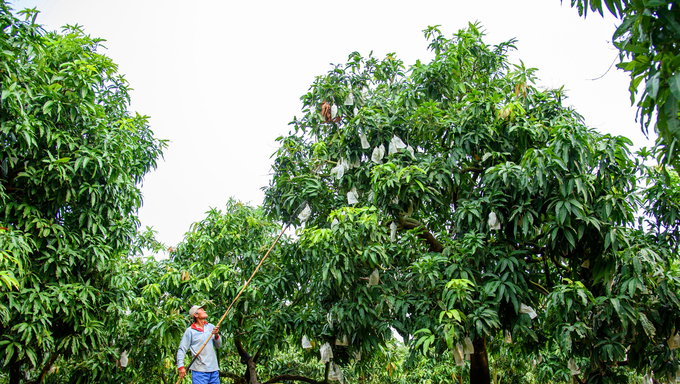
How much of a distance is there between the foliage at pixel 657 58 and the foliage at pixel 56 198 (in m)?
3.25

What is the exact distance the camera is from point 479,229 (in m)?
3.24

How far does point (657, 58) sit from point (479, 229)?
2.08m

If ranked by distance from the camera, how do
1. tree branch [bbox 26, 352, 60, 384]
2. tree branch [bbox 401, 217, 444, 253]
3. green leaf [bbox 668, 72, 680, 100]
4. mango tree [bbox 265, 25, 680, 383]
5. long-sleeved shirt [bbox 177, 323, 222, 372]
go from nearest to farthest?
green leaf [bbox 668, 72, 680, 100], mango tree [bbox 265, 25, 680, 383], long-sleeved shirt [bbox 177, 323, 222, 372], tree branch [bbox 26, 352, 60, 384], tree branch [bbox 401, 217, 444, 253]

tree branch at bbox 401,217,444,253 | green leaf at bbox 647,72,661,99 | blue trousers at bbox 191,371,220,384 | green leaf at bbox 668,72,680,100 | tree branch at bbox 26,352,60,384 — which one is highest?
tree branch at bbox 401,217,444,253

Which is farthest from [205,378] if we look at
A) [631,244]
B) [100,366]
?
[631,244]

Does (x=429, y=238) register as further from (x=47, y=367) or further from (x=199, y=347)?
(x=47, y=367)

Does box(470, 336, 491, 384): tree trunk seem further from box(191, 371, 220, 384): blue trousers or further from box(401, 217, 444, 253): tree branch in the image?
box(191, 371, 220, 384): blue trousers

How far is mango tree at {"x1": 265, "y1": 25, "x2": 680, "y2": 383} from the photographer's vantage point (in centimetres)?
292

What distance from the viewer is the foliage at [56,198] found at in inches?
123

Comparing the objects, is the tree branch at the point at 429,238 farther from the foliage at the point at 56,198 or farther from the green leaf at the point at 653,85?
the green leaf at the point at 653,85

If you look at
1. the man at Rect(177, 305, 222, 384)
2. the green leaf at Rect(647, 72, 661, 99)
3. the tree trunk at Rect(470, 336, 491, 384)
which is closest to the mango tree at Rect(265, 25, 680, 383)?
the tree trunk at Rect(470, 336, 491, 384)

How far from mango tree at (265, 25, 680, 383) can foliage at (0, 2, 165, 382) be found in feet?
4.81

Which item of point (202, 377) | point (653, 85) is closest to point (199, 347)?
point (202, 377)

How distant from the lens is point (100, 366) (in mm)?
3980
